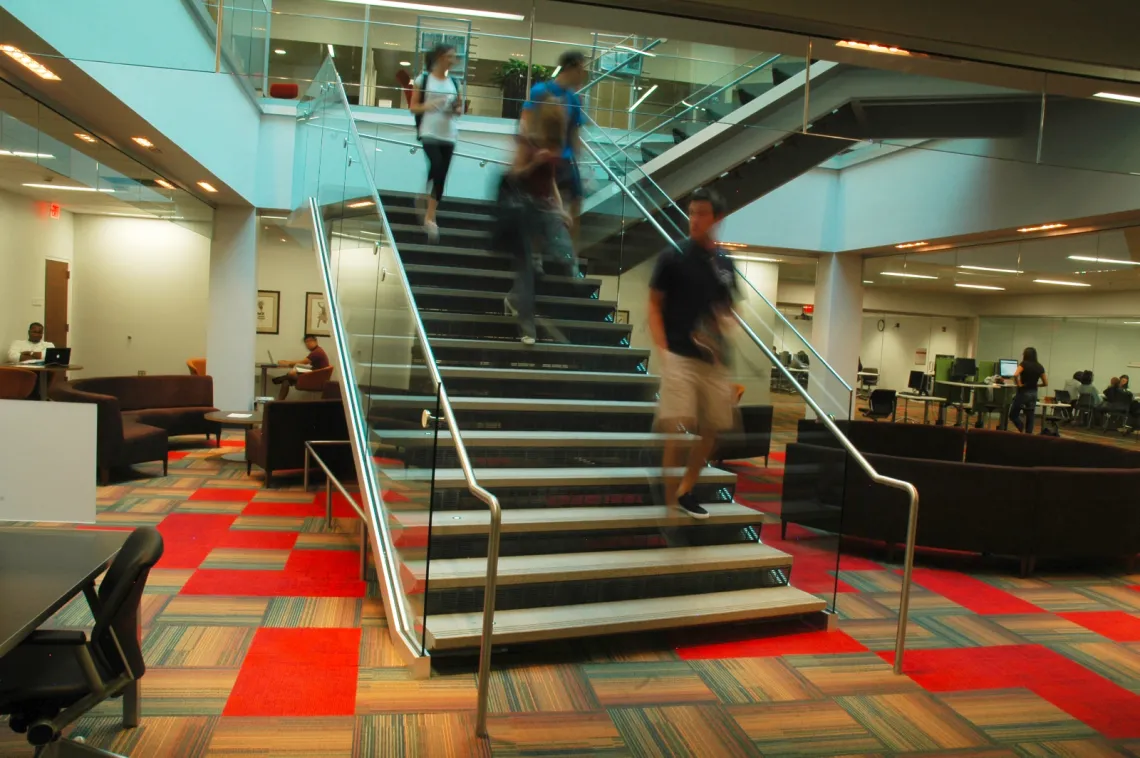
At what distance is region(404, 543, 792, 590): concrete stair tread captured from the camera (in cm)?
388

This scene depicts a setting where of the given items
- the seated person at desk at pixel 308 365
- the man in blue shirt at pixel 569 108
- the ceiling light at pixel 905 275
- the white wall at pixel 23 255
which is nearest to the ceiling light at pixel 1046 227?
the ceiling light at pixel 905 275

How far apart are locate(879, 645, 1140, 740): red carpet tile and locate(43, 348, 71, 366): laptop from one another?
1003cm

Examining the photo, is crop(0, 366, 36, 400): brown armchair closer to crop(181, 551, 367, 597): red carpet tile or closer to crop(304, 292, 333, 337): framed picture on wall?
crop(181, 551, 367, 597): red carpet tile

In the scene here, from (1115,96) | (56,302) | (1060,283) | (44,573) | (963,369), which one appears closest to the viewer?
(44,573)

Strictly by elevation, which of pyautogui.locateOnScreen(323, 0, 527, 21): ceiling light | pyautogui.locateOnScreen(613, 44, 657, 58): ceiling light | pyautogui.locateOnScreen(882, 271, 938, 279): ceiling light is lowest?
pyautogui.locateOnScreen(882, 271, 938, 279): ceiling light

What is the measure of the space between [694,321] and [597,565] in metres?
1.39

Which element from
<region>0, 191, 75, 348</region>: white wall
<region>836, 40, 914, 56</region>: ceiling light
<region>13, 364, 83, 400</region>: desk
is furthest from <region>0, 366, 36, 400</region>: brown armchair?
<region>836, 40, 914, 56</region>: ceiling light

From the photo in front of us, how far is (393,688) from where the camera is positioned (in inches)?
139

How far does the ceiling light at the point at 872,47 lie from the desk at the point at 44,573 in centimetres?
361

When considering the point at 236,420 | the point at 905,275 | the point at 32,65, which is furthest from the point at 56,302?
the point at 905,275

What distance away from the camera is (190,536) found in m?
5.77

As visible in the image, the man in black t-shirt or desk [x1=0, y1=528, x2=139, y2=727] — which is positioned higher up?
the man in black t-shirt

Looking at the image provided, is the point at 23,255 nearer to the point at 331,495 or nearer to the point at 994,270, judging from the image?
the point at 331,495

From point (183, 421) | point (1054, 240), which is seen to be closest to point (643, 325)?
point (1054, 240)
